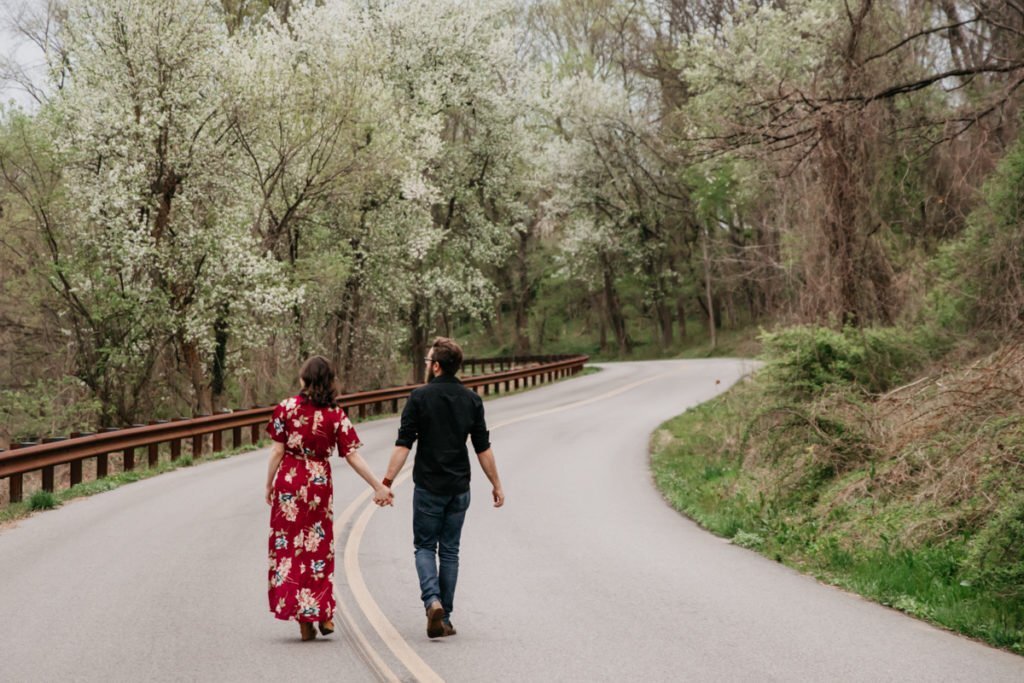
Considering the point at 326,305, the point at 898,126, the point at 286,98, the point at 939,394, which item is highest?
the point at 286,98

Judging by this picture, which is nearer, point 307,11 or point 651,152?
point 307,11

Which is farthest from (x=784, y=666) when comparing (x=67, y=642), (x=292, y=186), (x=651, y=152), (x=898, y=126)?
(x=651, y=152)

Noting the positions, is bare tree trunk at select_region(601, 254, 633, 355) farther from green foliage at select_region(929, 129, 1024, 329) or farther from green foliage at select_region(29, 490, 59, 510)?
green foliage at select_region(29, 490, 59, 510)

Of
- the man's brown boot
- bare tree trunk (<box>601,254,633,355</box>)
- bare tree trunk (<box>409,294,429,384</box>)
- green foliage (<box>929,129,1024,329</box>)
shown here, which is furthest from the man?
bare tree trunk (<box>601,254,633,355</box>)

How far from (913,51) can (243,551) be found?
47.6 ft

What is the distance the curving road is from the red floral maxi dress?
33cm

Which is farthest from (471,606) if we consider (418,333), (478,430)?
(418,333)

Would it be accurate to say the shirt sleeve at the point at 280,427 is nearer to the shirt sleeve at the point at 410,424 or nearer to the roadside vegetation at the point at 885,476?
the shirt sleeve at the point at 410,424

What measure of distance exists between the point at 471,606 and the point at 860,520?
176 inches

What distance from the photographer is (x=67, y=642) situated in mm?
6777

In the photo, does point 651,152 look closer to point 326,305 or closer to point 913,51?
point 326,305

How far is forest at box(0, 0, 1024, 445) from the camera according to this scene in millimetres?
16844

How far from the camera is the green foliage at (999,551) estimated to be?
7754 mm

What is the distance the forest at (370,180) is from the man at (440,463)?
9.03m
